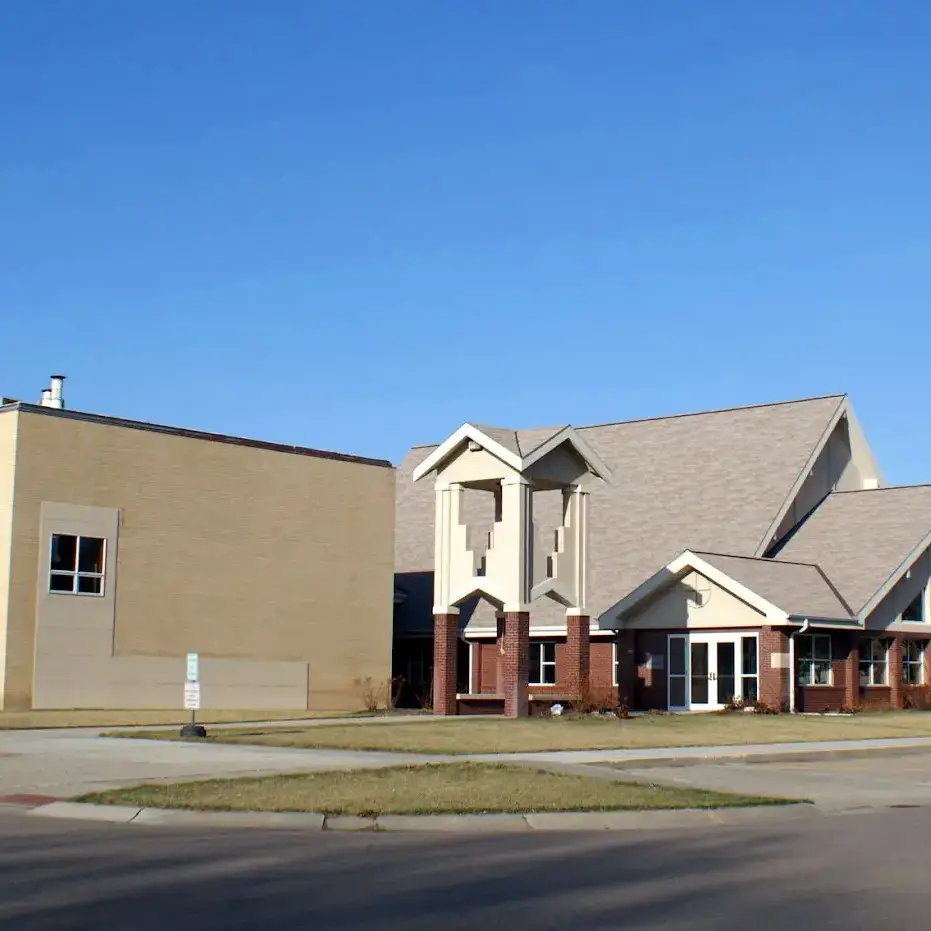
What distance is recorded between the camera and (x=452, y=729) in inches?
1124

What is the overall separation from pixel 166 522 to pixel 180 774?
21.2 m

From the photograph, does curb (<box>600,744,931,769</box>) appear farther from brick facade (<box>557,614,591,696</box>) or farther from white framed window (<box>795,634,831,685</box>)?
white framed window (<box>795,634,831,685</box>)

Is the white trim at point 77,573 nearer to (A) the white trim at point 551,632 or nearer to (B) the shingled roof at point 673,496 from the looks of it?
(A) the white trim at point 551,632

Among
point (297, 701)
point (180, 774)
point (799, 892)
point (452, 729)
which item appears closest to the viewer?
point (799, 892)

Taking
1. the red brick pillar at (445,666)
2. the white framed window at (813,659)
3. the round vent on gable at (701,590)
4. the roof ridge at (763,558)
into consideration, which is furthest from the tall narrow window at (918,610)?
the red brick pillar at (445,666)

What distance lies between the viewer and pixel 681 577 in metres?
39.7

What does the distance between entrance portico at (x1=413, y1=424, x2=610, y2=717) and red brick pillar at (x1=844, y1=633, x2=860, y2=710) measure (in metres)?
7.66

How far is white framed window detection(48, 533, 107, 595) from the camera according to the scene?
35.6 m

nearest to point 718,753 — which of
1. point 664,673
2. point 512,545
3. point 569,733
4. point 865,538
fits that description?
point 569,733

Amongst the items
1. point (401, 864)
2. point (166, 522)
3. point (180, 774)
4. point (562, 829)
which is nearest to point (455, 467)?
point (166, 522)

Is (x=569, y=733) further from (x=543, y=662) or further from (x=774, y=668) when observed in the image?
(x=543, y=662)

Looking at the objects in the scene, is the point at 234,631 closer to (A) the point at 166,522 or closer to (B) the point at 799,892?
(A) the point at 166,522

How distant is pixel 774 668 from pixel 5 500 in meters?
19.9

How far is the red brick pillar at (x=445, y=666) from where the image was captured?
1480 inches
